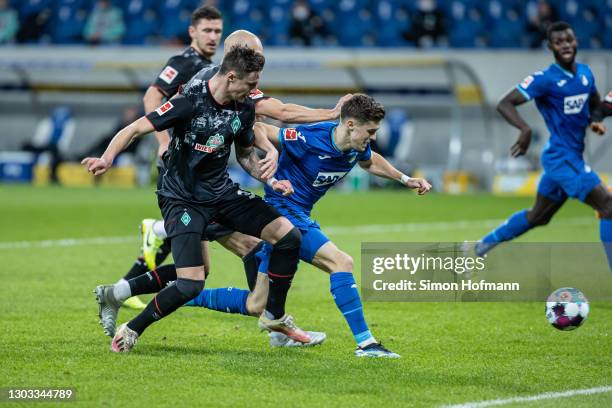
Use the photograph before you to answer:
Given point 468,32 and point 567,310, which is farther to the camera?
point 468,32

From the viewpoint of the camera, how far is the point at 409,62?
82.6ft

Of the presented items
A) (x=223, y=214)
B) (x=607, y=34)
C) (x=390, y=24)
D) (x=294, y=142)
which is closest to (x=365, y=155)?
(x=294, y=142)

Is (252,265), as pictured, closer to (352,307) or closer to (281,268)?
(281,268)

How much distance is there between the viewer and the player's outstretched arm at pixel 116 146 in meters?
6.34

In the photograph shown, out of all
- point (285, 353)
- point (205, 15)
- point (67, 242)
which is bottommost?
point (67, 242)

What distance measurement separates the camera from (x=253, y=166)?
23.6 feet

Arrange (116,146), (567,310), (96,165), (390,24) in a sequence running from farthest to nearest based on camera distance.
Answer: (390,24) < (567,310) < (116,146) < (96,165)

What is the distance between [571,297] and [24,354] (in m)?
3.78

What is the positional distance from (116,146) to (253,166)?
1.07 m

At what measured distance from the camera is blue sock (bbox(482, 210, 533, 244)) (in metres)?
10.1

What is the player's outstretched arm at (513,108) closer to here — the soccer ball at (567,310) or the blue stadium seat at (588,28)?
the soccer ball at (567,310)

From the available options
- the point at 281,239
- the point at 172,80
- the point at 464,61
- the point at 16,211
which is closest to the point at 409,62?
the point at 464,61

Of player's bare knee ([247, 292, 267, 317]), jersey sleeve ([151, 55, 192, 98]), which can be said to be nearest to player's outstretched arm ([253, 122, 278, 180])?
player's bare knee ([247, 292, 267, 317])

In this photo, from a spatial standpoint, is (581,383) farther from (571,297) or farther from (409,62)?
(409,62)
